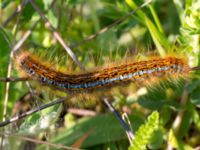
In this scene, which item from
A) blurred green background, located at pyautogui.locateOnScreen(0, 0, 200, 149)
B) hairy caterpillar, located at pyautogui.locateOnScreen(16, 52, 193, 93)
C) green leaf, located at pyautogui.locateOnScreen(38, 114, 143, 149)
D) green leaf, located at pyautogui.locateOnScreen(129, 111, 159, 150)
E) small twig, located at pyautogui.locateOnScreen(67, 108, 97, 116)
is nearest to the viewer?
green leaf, located at pyautogui.locateOnScreen(129, 111, 159, 150)

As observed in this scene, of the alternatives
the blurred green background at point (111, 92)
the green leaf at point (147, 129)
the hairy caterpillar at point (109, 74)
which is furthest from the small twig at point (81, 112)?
the green leaf at point (147, 129)

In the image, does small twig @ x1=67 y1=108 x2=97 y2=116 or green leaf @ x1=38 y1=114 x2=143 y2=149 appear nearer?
green leaf @ x1=38 y1=114 x2=143 y2=149

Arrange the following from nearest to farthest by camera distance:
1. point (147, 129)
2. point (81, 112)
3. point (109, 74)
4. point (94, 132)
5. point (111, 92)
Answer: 1. point (147, 129)
2. point (109, 74)
3. point (111, 92)
4. point (94, 132)
5. point (81, 112)

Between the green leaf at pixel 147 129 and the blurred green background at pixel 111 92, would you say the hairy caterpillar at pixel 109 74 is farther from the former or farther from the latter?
the green leaf at pixel 147 129

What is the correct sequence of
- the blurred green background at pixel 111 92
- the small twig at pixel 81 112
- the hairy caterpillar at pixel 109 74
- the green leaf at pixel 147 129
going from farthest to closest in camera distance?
the small twig at pixel 81 112 → the blurred green background at pixel 111 92 → the hairy caterpillar at pixel 109 74 → the green leaf at pixel 147 129

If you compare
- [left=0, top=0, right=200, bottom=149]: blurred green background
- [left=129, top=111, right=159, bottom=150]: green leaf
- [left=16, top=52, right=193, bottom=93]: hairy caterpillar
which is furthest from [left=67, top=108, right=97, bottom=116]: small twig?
[left=129, top=111, right=159, bottom=150]: green leaf

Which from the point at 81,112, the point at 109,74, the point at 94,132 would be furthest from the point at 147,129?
the point at 81,112

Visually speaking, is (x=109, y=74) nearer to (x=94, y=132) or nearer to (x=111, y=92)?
(x=111, y=92)

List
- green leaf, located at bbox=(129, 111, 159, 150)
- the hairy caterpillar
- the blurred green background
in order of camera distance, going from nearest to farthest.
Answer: green leaf, located at bbox=(129, 111, 159, 150) → the hairy caterpillar → the blurred green background

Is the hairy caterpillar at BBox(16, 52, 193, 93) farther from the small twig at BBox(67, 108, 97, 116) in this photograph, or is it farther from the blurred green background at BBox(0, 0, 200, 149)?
the small twig at BBox(67, 108, 97, 116)

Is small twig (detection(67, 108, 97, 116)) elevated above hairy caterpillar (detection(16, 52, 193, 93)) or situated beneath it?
situated beneath
